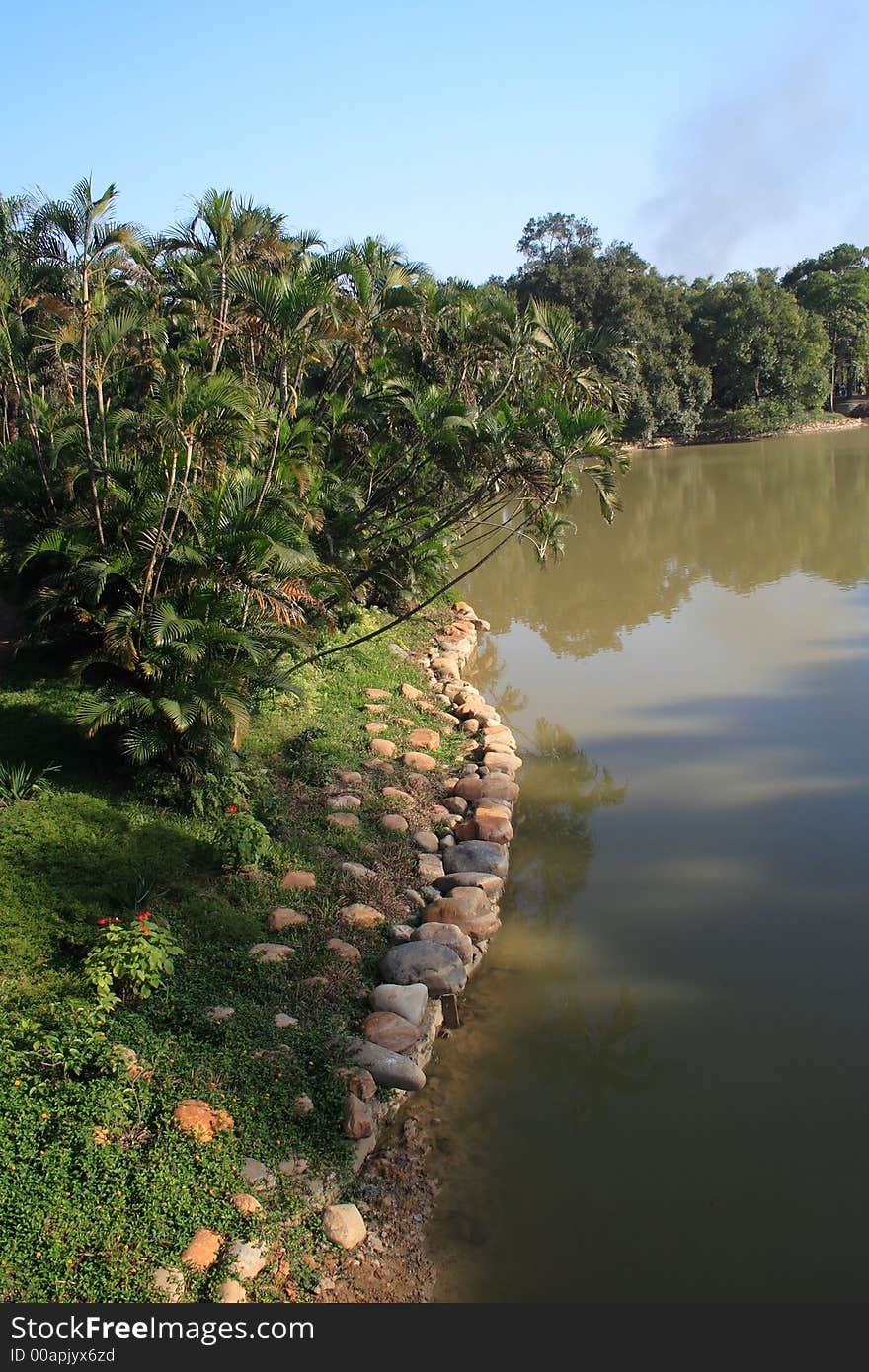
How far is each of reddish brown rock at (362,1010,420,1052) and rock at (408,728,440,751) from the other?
4.51 m

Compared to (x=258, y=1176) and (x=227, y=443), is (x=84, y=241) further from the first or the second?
(x=258, y=1176)

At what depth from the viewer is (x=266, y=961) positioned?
6395 millimetres

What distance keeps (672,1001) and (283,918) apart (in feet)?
8.92

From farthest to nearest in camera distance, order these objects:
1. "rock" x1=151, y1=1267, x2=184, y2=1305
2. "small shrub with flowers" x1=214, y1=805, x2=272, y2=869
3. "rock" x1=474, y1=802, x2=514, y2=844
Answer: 1. "rock" x1=474, y1=802, x2=514, y2=844
2. "small shrub with flowers" x1=214, y1=805, x2=272, y2=869
3. "rock" x1=151, y1=1267, x2=184, y2=1305

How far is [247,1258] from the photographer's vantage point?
14.3 ft

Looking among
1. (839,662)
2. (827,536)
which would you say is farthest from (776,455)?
(839,662)

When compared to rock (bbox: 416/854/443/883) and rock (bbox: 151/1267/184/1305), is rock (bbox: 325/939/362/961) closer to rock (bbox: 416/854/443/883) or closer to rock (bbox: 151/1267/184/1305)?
rock (bbox: 416/854/443/883)

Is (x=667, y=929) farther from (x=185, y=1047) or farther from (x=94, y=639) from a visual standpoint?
(x=94, y=639)

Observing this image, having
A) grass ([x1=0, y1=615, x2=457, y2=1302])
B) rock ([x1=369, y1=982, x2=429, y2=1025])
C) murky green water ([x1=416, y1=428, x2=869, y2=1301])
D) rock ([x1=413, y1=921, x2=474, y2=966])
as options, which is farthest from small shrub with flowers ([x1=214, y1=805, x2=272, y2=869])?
murky green water ([x1=416, y1=428, x2=869, y2=1301])

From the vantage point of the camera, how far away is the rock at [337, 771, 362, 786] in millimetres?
9120

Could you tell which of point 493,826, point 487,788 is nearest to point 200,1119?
point 493,826

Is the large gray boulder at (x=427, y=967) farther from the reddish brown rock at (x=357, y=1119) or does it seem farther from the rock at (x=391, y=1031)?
the reddish brown rock at (x=357, y=1119)

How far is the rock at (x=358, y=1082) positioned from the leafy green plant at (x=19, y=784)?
3588mm

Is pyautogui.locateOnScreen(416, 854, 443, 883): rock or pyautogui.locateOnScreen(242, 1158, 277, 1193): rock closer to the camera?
pyautogui.locateOnScreen(242, 1158, 277, 1193): rock
